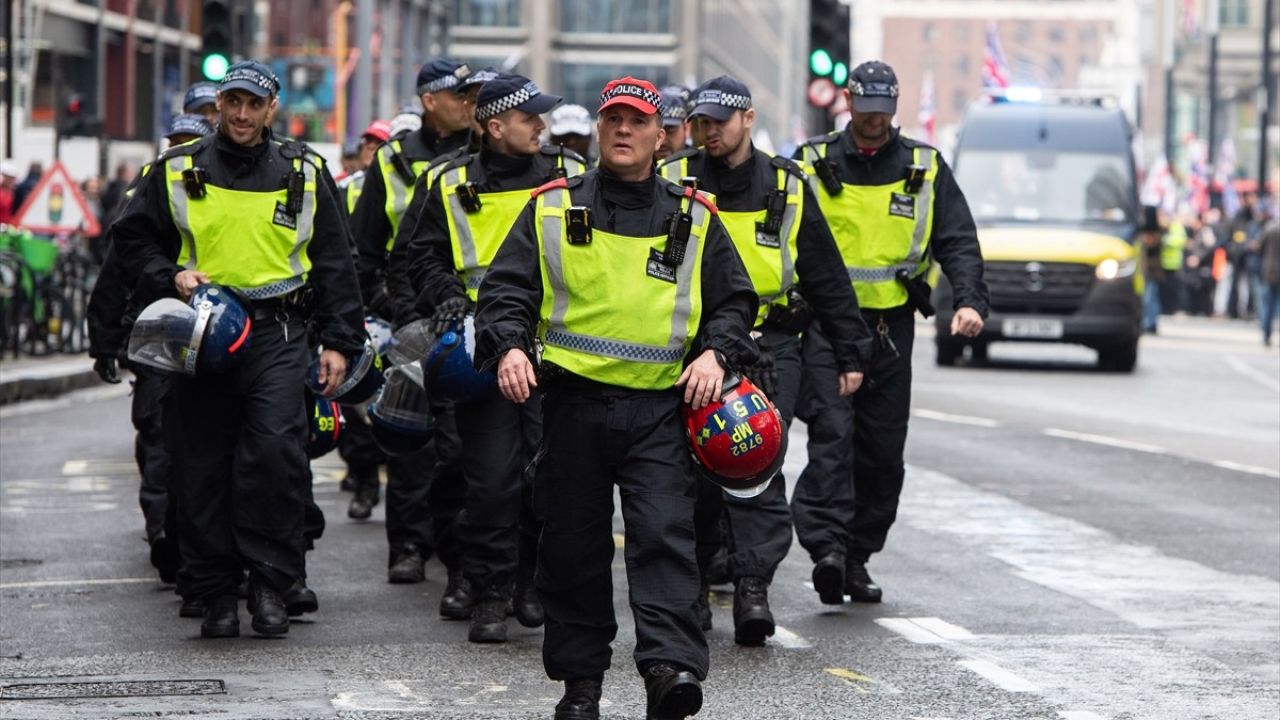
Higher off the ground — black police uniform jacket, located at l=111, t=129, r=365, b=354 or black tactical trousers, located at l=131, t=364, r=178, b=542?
black police uniform jacket, located at l=111, t=129, r=365, b=354

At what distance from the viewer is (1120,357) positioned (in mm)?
25562

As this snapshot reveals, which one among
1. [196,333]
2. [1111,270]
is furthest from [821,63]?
[196,333]

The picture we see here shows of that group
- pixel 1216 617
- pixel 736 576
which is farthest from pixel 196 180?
pixel 1216 617

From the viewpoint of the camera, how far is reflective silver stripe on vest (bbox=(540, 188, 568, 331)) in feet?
22.5

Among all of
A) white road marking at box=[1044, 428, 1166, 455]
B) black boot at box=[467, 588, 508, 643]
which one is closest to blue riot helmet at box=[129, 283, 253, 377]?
black boot at box=[467, 588, 508, 643]

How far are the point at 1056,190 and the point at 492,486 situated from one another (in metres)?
18.2

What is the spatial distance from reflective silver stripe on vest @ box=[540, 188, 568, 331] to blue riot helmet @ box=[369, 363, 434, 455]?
2707 millimetres

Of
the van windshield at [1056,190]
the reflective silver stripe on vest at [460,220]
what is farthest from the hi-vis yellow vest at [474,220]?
the van windshield at [1056,190]

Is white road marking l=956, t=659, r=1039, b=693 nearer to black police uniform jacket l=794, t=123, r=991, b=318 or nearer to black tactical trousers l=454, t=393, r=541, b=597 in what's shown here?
black tactical trousers l=454, t=393, r=541, b=597

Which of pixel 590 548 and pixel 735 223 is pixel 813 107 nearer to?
pixel 735 223

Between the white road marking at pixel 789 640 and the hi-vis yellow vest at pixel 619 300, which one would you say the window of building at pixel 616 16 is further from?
the hi-vis yellow vest at pixel 619 300

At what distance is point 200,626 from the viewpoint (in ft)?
29.5

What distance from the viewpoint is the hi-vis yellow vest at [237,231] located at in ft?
28.8

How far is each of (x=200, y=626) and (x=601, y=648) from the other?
2.53 meters
